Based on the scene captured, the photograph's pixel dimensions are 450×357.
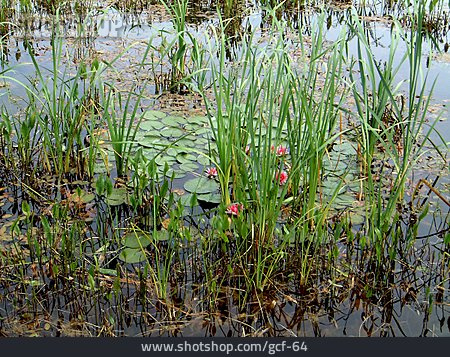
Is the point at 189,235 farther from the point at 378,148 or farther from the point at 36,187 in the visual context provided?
the point at 378,148

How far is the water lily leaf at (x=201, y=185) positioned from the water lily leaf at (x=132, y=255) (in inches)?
19.7

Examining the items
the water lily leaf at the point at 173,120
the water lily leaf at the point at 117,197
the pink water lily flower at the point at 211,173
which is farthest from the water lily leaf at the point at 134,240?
the water lily leaf at the point at 173,120

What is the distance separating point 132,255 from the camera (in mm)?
2561

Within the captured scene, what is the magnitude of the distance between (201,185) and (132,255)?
61cm

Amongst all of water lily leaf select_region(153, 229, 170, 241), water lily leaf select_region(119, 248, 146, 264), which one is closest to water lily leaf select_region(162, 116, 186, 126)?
water lily leaf select_region(153, 229, 170, 241)

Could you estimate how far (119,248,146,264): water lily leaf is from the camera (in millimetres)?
2529

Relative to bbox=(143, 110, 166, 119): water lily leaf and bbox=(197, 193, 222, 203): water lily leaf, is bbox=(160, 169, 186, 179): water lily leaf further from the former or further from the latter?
bbox=(143, 110, 166, 119): water lily leaf

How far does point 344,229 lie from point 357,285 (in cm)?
35

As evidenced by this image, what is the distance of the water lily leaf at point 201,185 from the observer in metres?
3.02

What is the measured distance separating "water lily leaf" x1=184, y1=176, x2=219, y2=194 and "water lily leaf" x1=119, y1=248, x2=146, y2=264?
19.7 inches

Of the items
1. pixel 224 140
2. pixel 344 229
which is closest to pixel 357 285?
pixel 344 229

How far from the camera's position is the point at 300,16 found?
17.9 feet

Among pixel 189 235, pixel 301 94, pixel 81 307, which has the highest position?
pixel 301 94

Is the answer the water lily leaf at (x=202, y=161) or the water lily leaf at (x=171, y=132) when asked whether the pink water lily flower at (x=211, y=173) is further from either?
the water lily leaf at (x=171, y=132)
